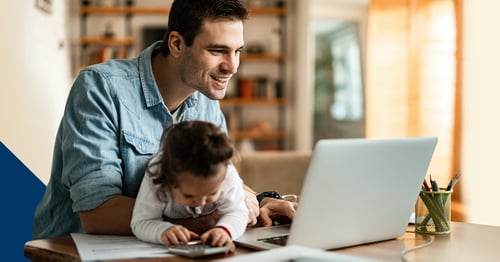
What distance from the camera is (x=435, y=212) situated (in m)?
1.54

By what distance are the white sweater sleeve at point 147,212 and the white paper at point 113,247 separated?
0.03 m

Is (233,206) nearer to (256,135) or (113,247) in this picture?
Answer: (113,247)

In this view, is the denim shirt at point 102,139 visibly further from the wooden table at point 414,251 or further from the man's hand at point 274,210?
the man's hand at point 274,210

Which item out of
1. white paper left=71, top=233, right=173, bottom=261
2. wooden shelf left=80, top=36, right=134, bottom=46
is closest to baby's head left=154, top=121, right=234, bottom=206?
white paper left=71, top=233, right=173, bottom=261

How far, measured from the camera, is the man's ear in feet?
5.71

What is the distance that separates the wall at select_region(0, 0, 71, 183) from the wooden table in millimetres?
1740

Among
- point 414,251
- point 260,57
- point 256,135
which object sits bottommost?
point 256,135

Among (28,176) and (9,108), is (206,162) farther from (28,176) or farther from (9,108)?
(9,108)

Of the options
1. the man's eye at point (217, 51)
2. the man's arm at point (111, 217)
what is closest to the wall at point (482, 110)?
the man's eye at point (217, 51)

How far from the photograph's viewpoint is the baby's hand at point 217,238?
125 centimetres

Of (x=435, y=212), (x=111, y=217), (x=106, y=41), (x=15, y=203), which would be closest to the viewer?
(x=111, y=217)

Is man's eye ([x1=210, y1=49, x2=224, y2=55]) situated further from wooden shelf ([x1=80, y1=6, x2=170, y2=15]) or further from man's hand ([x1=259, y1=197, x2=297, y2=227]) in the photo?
wooden shelf ([x1=80, y1=6, x2=170, y2=15])

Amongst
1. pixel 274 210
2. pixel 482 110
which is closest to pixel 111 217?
pixel 274 210

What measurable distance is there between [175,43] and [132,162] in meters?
0.36
